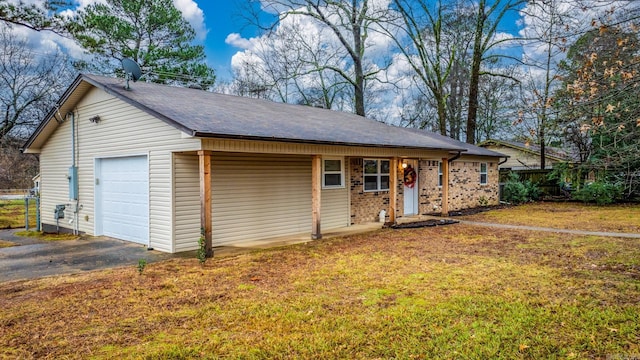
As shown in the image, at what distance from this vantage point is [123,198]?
9.63 m

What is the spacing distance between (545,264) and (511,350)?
400 centimetres

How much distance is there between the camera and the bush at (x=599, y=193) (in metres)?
17.3

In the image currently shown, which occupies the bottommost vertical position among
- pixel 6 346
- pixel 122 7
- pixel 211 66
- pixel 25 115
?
pixel 6 346

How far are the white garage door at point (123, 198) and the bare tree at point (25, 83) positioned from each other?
14.5 m

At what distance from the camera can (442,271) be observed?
257 inches

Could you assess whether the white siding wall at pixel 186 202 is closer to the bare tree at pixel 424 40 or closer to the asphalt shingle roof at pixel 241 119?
the asphalt shingle roof at pixel 241 119

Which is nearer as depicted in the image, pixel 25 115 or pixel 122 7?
pixel 122 7

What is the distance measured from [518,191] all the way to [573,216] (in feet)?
17.4

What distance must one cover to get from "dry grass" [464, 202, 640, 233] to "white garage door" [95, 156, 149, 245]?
10.4 meters

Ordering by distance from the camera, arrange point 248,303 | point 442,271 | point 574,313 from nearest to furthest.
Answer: point 574,313 < point 248,303 < point 442,271

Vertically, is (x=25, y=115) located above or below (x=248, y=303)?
above

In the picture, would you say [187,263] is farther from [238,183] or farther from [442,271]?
[442,271]

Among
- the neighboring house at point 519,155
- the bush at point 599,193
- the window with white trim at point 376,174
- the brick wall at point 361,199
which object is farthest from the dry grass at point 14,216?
the neighboring house at point 519,155

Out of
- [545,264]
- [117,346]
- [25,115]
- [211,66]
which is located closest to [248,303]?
[117,346]
